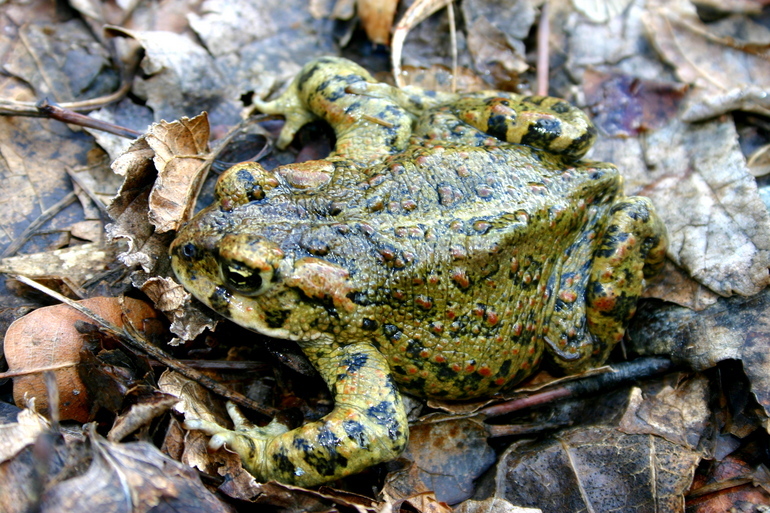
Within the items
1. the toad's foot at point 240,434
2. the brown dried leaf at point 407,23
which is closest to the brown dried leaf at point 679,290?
the brown dried leaf at point 407,23

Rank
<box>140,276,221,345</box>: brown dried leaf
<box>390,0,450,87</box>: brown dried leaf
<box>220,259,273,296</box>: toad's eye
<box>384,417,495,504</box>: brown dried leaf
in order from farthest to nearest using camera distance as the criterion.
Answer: <box>390,0,450,87</box>: brown dried leaf → <box>384,417,495,504</box>: brown dried leaf → <box>140,276,221,345</box>: brown dried leaf → <box>220,259,273,296</box>: toad's eye

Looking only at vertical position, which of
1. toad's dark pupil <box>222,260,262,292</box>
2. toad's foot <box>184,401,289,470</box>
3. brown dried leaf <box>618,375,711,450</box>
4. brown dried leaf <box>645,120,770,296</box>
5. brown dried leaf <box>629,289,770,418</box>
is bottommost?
brown dried leaf <box>618,375,711,450</box>

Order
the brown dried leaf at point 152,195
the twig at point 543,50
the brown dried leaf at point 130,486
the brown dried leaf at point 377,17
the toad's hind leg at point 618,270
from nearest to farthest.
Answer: the brown dried leaf at point 130,486 → the brown dried leaf at point 152,195 → the toad's hind leg at point 618,270 → the brown dried leaf at point 377,17 → the twig at point 543,50

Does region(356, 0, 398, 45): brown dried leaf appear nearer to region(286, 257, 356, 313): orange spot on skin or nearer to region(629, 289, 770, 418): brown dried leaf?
region(286, 257, 356, 313): orange spot on skin

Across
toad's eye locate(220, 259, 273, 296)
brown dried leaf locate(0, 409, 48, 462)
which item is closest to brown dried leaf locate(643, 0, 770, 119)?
toad's eye locate(220, 259, 273, 296)

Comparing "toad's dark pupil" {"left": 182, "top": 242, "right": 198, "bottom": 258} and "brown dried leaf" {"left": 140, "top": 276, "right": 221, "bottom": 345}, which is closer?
"toad's dark pupil" {"left": 182, "top": 242, "right": 198, "bottom": 258}

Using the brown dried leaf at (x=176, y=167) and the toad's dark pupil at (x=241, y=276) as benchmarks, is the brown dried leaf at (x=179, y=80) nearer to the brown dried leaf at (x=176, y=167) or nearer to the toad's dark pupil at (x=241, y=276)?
the brown dried leaf at (x=176, y=167)

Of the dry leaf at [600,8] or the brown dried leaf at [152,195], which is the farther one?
the dry leaf at [600,8]

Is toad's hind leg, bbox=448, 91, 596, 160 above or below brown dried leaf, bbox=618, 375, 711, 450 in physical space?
above
